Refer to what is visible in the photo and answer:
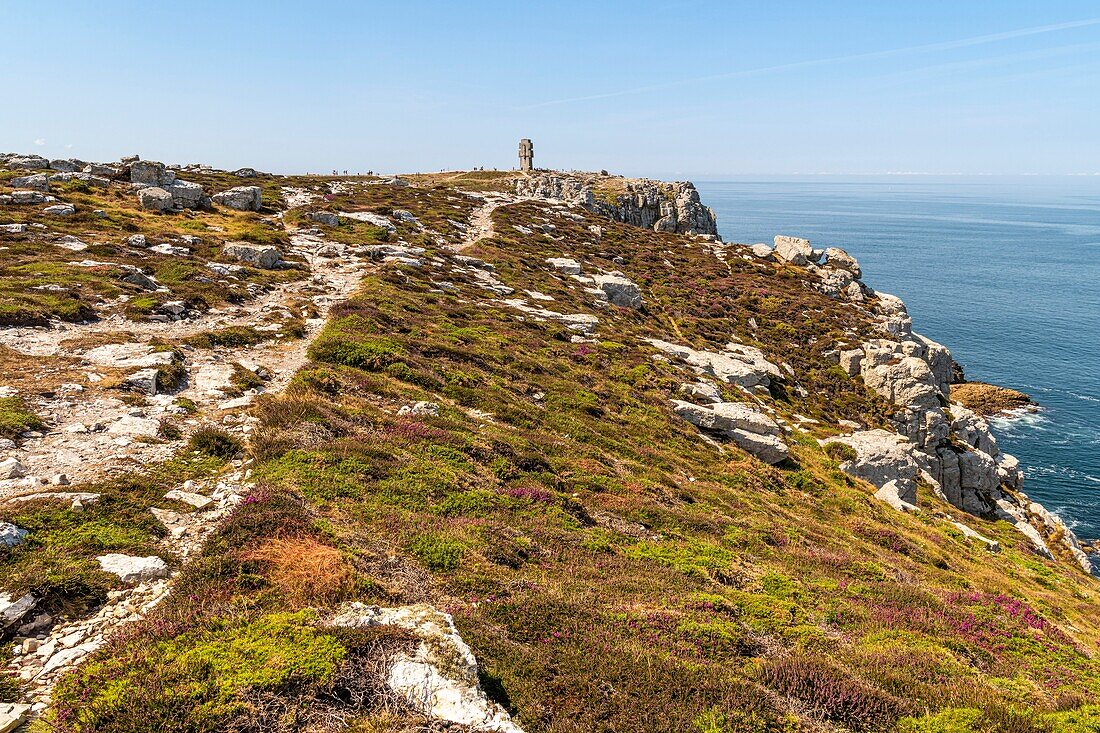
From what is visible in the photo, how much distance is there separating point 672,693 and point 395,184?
343 feet

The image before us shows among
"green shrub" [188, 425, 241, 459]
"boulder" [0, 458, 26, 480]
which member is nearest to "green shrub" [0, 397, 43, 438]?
"boulder" [0, 458, 26, 480]

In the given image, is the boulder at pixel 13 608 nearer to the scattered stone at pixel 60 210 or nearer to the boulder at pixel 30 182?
the scattered stone at pixel 60 210

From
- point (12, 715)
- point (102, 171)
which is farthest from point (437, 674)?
point (102, 171)

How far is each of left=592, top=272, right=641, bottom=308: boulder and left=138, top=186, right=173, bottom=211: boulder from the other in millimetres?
43183

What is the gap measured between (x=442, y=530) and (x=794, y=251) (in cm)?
8468

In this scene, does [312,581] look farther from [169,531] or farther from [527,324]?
[527,324]

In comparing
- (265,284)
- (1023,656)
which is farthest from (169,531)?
(265,284)

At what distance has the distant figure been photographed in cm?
13562

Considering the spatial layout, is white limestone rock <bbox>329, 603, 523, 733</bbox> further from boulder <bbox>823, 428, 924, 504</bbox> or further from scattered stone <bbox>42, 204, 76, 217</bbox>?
scattered stone <bbox>42, 204, 76, 217</bbox>

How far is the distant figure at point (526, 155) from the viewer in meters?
136

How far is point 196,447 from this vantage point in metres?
13.5

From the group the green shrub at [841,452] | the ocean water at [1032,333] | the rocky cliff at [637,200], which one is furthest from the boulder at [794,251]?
the green shrub at [841,452]

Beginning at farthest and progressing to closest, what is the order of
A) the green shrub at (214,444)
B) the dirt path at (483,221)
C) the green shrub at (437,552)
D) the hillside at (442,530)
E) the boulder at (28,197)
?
the dirt path at (483,221) < the boulder at (28,197) < the green shrub at (214,444) < the green shrub at (437,552) < the hillside at (442,530)

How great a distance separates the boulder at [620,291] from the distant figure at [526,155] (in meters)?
88.4
